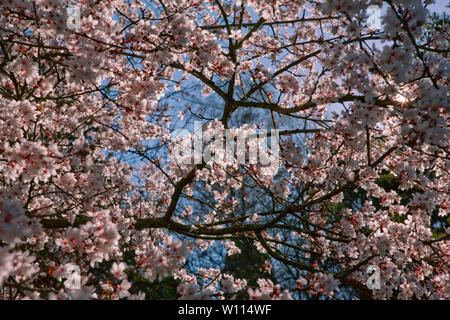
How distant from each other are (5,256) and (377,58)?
10.5 feet

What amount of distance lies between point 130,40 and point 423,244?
419cm

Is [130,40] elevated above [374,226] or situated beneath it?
elevated above

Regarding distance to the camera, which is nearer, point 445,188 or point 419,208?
point 419,208

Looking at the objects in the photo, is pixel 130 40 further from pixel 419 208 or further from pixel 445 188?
pixel 445 188

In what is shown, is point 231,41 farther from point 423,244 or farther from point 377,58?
point 423,244

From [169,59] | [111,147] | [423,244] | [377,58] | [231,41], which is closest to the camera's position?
[377,58]

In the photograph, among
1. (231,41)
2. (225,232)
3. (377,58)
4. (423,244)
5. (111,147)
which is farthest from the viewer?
(111,147)

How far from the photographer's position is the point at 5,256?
211 centimetres

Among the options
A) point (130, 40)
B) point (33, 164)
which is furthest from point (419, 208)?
point (33, 164)

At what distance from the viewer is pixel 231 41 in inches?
204
